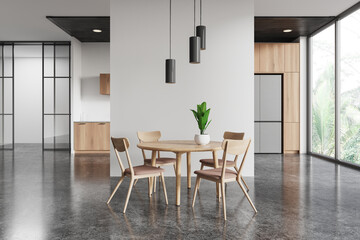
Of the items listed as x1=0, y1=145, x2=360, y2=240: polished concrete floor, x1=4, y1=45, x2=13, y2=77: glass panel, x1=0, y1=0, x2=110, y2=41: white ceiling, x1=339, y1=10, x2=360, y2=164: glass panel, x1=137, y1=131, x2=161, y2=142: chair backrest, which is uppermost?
x1=0, y1=0, x2=110, y2=41: white ceiling

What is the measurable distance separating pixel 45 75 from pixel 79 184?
5590 mm

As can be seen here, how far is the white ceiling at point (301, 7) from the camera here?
6016 millimetres

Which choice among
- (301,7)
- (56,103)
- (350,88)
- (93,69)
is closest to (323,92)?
(350,88)

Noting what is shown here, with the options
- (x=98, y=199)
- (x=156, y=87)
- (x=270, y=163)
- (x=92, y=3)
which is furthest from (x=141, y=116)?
(x=270, y=163)

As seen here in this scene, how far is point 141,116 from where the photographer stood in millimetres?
5480

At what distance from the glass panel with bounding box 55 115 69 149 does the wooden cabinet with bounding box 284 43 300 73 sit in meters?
6.70

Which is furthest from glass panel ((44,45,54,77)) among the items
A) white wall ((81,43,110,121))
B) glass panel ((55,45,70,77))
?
white wall ((81,43,110,121))

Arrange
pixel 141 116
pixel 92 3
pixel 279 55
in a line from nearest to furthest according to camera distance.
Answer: pixel 141 116, pixel 92 3, pixel 279 55

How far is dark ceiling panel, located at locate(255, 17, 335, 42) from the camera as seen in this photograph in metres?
7.02

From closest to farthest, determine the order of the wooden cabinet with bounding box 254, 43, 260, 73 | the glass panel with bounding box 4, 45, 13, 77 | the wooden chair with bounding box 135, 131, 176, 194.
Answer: the wooden chair with bounding box 135, 131, 176, 194, the wooden cabinet with bounding box 254, 43, 260, 73, the glass panel with bounding box 4, 45, 13, 77

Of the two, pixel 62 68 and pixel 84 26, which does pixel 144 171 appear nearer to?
pixel 84 26

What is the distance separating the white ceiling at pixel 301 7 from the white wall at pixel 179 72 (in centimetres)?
101

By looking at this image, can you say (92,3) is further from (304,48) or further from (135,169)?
(304,48)

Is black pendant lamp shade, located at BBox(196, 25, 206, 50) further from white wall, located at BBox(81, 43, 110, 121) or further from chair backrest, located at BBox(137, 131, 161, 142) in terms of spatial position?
white wall, located at BBox(81, 43, 110, 121)
